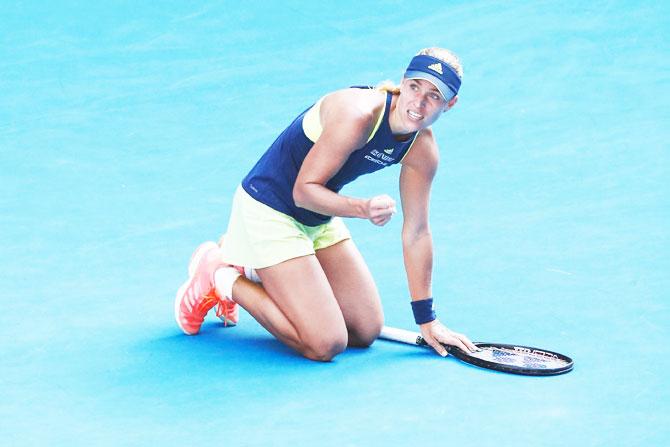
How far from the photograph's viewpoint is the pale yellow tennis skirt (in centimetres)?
544

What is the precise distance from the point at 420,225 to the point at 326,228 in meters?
0.50

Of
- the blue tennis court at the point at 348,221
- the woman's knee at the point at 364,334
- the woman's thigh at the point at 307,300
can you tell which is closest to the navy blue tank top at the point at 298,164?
the woman's thigh at the point at 307,300

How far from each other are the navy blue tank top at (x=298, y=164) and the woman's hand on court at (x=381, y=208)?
20.6 inches

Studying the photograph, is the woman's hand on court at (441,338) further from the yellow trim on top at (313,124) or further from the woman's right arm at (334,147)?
the yellow trim on top at (313,124)

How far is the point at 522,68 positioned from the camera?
28.9 ft

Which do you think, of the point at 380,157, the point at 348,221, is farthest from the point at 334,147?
the point at 348,221

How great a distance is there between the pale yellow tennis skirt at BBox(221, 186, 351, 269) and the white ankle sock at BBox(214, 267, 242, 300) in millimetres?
44

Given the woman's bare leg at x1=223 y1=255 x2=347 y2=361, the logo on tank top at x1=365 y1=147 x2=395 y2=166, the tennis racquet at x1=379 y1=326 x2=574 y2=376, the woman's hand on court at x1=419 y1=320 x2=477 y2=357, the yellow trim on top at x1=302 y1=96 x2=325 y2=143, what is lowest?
the tennis racquet at x1=379 y1=326 x2=574 y2=376

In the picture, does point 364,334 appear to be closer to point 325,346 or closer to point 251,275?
point 325,346

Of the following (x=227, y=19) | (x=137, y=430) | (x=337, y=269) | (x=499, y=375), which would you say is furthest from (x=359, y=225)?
(x=227, y=19)

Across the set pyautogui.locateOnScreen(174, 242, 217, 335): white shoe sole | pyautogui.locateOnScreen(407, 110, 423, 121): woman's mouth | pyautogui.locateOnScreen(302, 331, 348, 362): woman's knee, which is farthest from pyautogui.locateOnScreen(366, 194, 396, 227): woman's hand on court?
pyautogui.locateOnScreen(174, 242, 217, 335): white shoe sole

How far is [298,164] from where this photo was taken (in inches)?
211

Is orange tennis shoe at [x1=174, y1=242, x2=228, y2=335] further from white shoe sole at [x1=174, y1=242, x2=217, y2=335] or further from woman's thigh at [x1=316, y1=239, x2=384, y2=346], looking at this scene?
woman's thigh at [x1=316, y1=239, x2=384, y2=346]

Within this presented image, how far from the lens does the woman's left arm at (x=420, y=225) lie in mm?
5316
